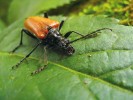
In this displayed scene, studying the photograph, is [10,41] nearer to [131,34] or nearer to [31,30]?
[31,30]

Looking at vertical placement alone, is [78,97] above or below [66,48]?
below

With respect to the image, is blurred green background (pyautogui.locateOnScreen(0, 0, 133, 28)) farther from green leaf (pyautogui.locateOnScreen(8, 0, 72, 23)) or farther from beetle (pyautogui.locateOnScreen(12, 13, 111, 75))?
beetle (pyautogui.locateOnScreen(12, 13, 111, 75))

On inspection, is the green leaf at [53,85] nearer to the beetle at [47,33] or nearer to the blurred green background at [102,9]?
the beetle at [47,33]

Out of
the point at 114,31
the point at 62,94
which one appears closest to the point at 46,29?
the point at 114,31

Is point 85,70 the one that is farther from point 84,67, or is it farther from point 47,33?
point 47,33

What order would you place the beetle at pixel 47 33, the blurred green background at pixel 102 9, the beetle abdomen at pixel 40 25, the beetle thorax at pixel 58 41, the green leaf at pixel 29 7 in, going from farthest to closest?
1. the green leaf at pixel 29 7
2. the blurred green background at pixel 102 9
3. the beetle abdomen at pixel 40 25
4. the beetle at pixel 47 33
5. the beetle thorax at pixel 58 41

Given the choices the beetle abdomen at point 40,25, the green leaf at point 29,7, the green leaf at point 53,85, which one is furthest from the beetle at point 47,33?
the green leaf at point 29,7

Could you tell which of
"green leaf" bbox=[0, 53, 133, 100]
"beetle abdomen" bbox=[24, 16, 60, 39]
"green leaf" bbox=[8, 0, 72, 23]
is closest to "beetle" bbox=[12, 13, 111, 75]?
"beetle abdomen" bbox=[24, 16, 60, 39]
